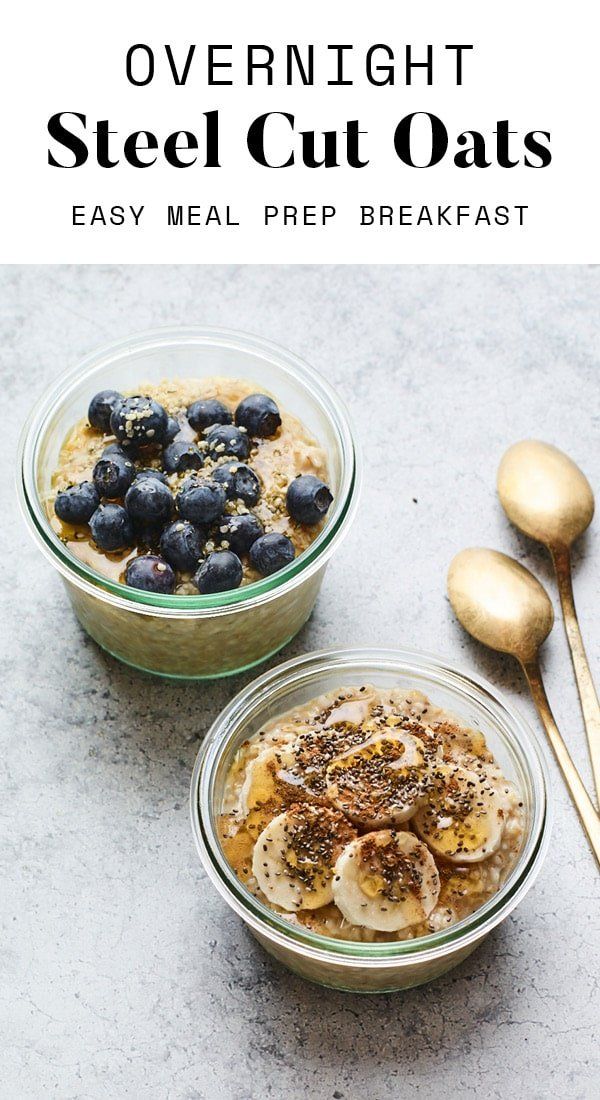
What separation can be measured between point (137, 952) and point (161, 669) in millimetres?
604

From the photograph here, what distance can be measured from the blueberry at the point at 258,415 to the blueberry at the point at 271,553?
0.28 m

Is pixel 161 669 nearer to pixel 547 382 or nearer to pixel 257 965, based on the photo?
pixel 257 965

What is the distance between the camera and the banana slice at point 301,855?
245 cm

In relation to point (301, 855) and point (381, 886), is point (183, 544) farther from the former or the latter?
point (381, 886)

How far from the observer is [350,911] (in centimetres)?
242

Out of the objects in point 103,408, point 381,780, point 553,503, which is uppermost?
point 103,408

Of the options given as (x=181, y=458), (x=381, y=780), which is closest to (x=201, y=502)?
(x=181, y=458)

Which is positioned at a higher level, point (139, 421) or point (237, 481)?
point (139, 421)

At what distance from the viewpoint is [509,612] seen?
2967 mm

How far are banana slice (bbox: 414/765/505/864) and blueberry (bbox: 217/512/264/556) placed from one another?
23.8 inches

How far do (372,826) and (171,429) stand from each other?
0.96m

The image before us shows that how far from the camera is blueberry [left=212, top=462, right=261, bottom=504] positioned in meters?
2.79

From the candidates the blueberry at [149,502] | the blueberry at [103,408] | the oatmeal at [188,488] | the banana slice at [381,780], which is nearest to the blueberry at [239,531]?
the oatmeal at [188,488]

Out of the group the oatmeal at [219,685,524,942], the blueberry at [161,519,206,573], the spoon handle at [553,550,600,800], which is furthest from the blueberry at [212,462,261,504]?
the spoon handle at [553,550,600,800]
